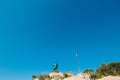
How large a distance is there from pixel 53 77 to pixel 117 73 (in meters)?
20.8

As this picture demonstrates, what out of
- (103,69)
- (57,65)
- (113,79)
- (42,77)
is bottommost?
(113,79)

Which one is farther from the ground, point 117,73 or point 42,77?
point 42,77

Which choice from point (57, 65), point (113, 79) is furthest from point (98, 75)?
point (57, 65)

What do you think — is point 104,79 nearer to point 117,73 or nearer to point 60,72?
point 117,73

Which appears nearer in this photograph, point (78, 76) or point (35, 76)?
point (78, 76)

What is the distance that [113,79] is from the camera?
36.8 metres

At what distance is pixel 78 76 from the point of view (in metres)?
41.6

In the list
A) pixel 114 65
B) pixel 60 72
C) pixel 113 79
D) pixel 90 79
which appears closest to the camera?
pixel 113 79

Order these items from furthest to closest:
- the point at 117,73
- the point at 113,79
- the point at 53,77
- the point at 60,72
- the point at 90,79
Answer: the point at 60,72, the point at 53,77, the point at 117,73, the point at 90,79, the point at 113,79

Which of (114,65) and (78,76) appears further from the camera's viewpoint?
(114,65)

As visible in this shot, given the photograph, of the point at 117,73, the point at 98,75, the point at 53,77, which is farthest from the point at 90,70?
the point at 53,77

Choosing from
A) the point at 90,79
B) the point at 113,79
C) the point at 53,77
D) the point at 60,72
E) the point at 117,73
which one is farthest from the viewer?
the point at 60,72

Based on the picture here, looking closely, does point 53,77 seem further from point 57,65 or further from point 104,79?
point 104,79

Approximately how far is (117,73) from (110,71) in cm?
182
